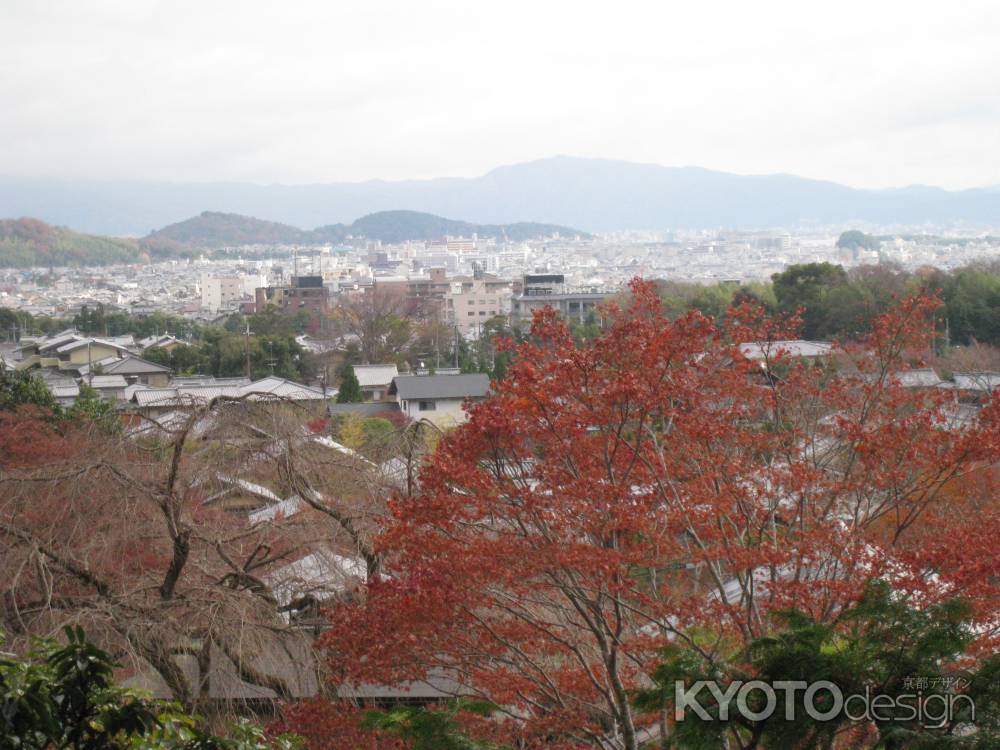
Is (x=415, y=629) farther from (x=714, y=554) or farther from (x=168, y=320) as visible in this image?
(x=168, y=320)

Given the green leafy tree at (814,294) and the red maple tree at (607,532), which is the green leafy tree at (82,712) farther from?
the green leafy tree at (814,294)

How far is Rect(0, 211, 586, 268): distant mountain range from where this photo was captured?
381ft

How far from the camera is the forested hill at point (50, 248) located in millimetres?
113125

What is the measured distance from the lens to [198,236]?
158m

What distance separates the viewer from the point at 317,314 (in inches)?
2078

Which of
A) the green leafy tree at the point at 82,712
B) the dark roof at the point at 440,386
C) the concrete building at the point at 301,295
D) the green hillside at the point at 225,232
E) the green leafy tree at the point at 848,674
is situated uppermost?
the green hillside at the point at 225,232

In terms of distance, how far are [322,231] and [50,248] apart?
2765 inches

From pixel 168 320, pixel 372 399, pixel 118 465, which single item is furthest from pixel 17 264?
pixel 118 465

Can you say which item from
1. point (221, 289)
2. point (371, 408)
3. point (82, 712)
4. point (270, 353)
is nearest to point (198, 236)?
point (221, 289)

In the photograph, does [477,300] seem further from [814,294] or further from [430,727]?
[430,727]

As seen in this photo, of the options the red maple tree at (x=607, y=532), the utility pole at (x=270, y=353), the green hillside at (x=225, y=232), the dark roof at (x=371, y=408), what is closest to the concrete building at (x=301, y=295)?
the utility pole at (x=270, y=353)

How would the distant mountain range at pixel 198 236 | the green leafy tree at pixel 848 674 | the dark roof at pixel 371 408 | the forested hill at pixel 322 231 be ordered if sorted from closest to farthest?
the green leafy tree at pixel 848 674 → the dark roof at pixel 371 408 → the distant mountain range at pixel 198 236 → the forested hill at pixel 322 231

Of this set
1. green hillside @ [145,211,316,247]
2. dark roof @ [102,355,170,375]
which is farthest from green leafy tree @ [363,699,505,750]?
green hillside @ [145,211,316,247]

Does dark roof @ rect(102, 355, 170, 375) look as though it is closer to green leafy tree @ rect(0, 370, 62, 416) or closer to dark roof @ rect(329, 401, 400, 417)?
dark roof @ rect(329, 401, 400, 417)
